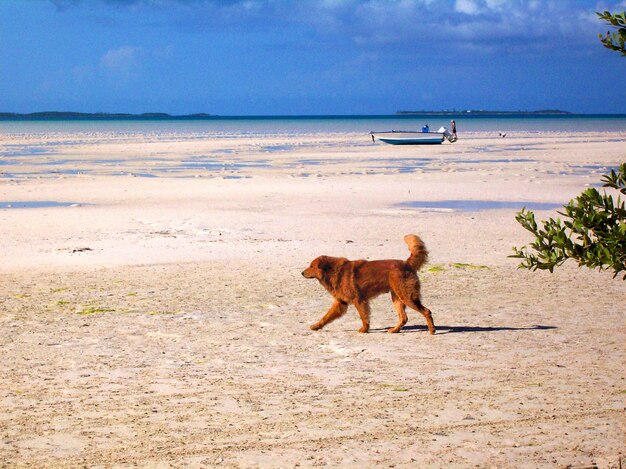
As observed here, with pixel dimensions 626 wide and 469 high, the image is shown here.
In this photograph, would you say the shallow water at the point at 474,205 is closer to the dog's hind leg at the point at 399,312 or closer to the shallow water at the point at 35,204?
the shallow water at the point at 35,204

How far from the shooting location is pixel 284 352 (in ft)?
27.3

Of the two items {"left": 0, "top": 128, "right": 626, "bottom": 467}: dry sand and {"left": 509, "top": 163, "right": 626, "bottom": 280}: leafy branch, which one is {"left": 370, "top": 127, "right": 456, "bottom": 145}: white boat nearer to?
{"left": 0, "top": 128, "right": 626, "bottom": 467}: dry sand

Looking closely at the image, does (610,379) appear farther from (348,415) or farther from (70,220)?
(70,220)

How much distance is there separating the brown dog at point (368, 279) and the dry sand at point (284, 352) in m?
0.36

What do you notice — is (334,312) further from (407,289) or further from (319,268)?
(407,289)

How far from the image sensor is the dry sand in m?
5.95

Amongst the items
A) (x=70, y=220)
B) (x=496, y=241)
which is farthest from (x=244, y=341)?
(x=70, y=220)

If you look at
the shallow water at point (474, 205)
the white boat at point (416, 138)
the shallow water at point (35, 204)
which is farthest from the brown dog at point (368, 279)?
the white boat at point (416, 138)

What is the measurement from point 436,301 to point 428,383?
352 cm

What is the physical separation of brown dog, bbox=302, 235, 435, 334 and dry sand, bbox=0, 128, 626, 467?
0.36 meters

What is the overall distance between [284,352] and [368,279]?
114 cm

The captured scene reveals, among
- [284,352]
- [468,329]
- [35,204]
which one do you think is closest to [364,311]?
[284,352]

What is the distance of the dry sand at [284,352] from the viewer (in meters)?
5.95

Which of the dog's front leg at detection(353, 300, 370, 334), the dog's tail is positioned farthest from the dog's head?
the dog's tail
